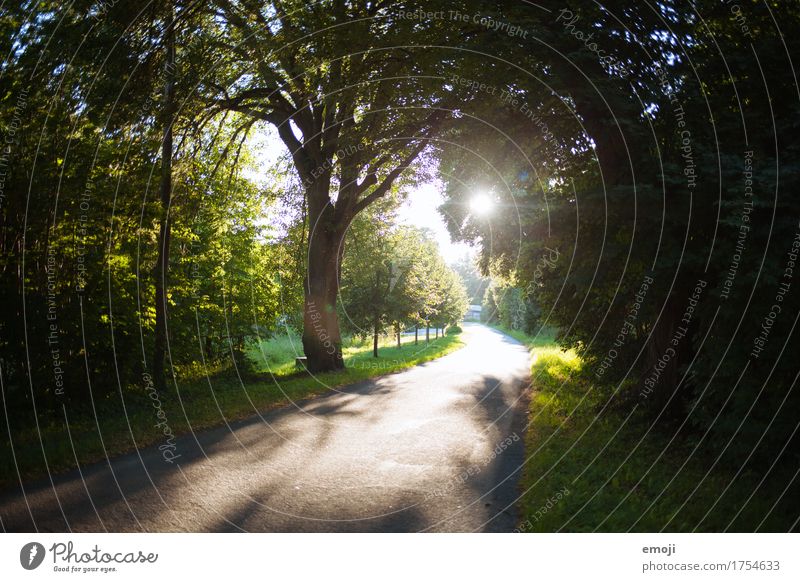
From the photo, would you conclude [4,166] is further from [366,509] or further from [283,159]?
[283,159]

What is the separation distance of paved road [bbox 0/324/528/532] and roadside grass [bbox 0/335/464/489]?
52 centimetres

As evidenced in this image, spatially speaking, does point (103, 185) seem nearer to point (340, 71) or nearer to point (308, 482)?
point (340, 71)

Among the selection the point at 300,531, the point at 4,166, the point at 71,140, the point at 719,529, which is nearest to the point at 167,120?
the point at 71,140

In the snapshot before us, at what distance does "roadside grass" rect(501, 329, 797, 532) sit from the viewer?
14.8ft

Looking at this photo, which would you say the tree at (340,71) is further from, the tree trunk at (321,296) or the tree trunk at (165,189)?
the tree trunk at (321,296)

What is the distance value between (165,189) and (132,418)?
4.69 metres

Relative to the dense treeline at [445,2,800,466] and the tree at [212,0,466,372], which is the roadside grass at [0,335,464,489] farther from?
the dense treeline at [445,2,800,466]

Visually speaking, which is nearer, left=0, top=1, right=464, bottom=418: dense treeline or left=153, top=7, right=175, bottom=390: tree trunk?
left=0, top=1, right=464, bottom=418: dense treeline

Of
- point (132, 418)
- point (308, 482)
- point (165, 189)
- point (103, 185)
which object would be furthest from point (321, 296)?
point (308, 482)

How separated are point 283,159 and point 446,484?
14069 millimetres

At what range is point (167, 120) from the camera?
699 centimetres
